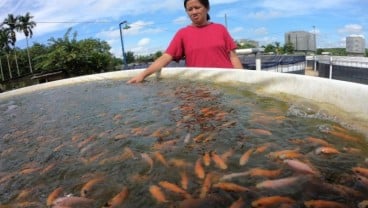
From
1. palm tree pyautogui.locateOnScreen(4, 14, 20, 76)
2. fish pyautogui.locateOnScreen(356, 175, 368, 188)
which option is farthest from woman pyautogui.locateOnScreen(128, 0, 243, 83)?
palm tree pyautogui.locateOnScreen(4, 14, 20, 76)

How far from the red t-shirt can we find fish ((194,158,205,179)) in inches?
109

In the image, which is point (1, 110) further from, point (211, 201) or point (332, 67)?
point (332, 67)

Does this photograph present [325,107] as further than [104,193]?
Yes

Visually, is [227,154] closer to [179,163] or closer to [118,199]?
[179,163]

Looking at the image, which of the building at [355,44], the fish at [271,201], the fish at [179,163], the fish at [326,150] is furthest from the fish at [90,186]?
the building at [355,44]

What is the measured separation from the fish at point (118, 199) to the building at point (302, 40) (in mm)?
100870

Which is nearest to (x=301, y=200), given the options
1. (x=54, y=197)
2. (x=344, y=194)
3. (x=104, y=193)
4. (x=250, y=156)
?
(x=344, y=194)

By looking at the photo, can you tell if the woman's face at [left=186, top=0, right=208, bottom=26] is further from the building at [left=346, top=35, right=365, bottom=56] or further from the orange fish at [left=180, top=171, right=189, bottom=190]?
the building at [left=346, top=35, right=365, bottom=56]

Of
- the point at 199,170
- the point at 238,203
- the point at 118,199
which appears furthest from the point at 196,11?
the point at 238,203

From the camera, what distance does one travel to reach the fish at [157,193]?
2.24 m

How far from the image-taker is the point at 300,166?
97.6 inches

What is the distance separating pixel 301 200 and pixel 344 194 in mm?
246

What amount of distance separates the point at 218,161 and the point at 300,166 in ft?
1.75

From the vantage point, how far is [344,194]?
213cm
